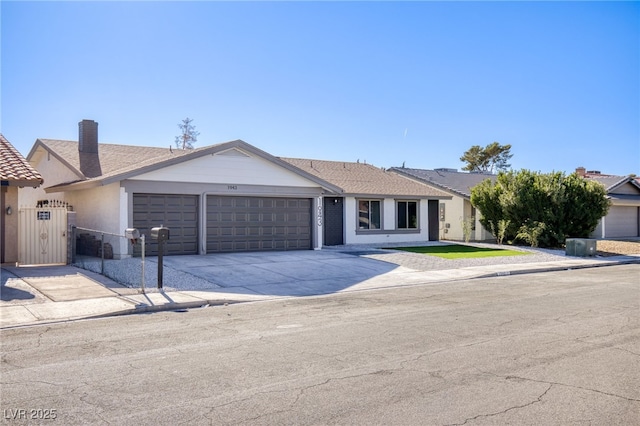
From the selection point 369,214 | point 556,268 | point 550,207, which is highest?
point 550,207

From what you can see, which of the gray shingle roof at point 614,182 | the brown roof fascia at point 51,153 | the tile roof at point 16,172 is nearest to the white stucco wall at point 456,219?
the gray shingle roof at point 614,182

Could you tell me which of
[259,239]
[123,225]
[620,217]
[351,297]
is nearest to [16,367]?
[351,297]

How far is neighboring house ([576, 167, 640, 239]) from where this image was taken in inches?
1425

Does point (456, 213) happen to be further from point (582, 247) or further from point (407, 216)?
point (582, 247)

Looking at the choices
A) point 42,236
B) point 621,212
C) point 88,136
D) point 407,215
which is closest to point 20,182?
point 42,236

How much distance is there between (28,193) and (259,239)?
1267cm

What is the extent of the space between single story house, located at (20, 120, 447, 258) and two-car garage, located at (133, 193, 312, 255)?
0.12ft

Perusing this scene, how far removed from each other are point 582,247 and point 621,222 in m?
16.0

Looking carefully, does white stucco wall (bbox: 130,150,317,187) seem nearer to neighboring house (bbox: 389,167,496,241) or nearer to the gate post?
the gate post

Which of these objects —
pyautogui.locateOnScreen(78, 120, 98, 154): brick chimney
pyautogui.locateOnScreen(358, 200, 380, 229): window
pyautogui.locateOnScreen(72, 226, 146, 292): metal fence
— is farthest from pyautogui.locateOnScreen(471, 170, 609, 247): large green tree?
pyautogui.locateOnScreen(78, 120, 98, 154): brick chimney

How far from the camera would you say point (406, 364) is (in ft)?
22.1

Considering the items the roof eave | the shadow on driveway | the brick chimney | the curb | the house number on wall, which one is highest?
the brick chimney

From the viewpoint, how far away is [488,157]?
65500 mm

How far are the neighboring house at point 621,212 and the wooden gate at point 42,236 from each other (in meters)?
31.5
